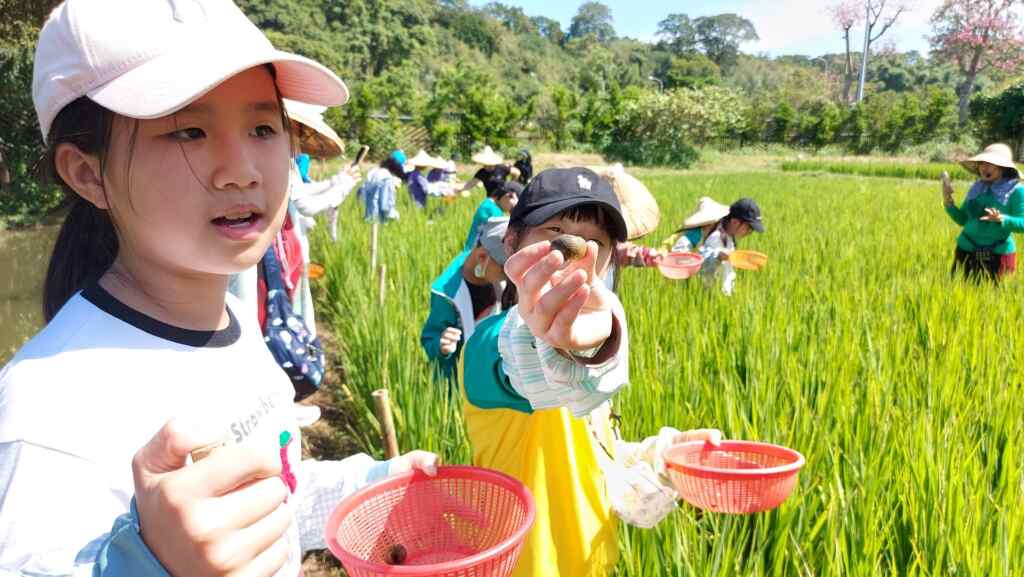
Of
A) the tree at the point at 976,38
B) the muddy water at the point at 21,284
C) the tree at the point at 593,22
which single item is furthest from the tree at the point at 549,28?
the muddy water at the point at 21,284

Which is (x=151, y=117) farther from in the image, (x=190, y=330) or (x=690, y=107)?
(x=690, y=107)

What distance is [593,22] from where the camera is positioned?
9238cm

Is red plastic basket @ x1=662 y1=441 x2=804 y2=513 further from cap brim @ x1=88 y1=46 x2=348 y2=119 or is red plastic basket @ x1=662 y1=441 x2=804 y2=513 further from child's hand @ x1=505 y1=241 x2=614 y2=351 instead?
cap brim @ x1=88 y1=46 x2=348 y2=119

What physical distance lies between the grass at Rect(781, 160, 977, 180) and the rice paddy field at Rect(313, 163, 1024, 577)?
16249 mm

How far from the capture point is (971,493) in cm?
135

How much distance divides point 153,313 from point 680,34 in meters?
82.9

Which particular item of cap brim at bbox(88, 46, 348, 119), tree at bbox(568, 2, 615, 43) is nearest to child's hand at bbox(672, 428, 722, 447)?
cap brim at bbox(88, 46, 348, 119)

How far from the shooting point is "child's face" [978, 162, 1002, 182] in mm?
3832

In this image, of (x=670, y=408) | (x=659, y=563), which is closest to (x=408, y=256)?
(x=670, y=408)

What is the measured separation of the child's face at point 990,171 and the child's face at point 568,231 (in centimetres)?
390

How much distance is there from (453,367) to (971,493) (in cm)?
143

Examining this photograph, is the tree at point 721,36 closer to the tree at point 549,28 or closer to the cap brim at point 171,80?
the tree at point 549,28

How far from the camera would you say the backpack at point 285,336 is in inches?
76.6

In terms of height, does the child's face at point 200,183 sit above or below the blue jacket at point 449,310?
above
